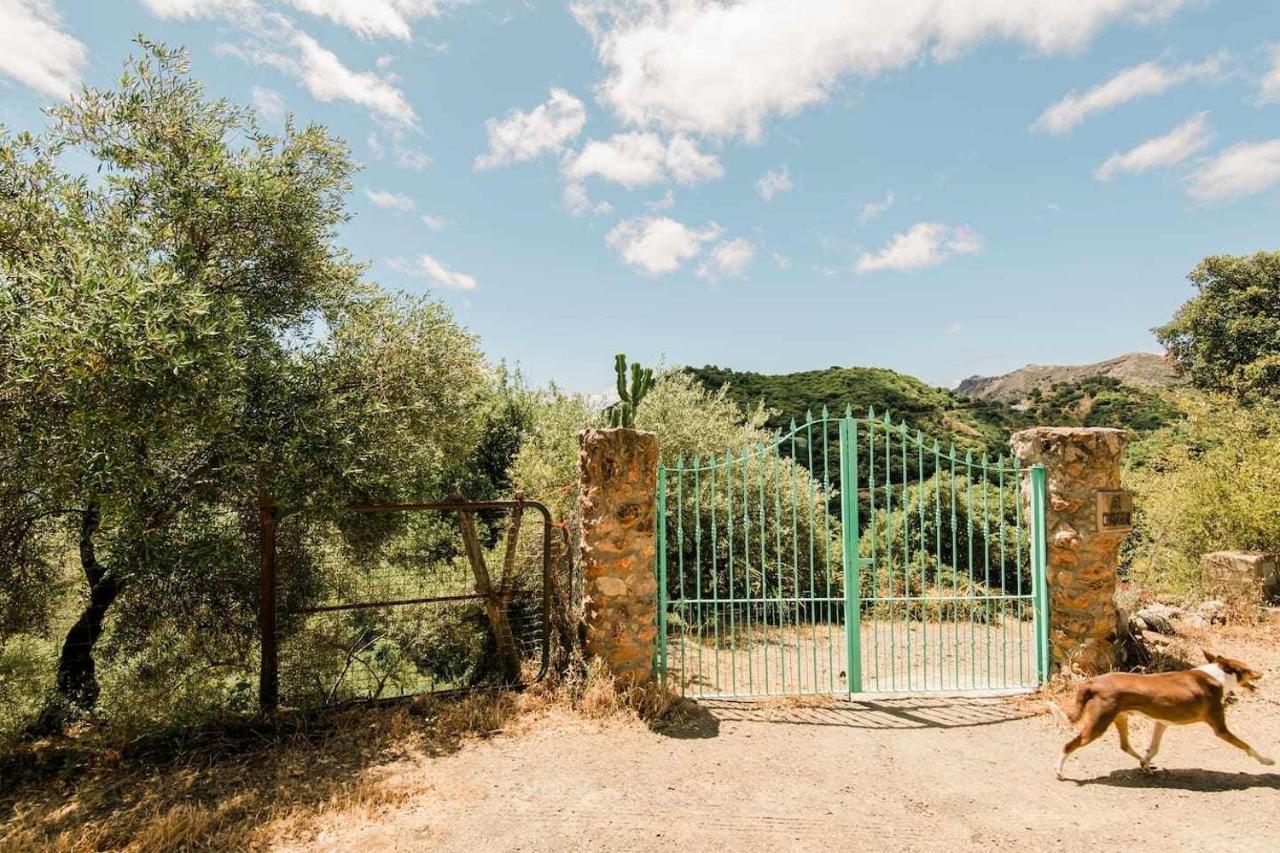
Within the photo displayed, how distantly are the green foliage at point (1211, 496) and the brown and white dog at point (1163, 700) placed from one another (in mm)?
A: 6041

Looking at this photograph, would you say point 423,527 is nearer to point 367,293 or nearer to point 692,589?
point 367,293

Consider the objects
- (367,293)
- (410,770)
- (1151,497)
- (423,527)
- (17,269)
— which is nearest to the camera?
(17,269)

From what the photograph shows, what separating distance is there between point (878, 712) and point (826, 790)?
153cm

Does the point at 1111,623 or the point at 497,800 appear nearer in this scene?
the point at 497,800

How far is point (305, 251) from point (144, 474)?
2.20m

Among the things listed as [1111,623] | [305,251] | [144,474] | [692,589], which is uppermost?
[305,251]

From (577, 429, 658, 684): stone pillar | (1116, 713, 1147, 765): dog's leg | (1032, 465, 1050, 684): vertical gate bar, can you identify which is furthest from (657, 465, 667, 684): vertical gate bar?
(1032, 465, 1050, 684): vertical gate bar

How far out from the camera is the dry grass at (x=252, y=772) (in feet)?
11.0

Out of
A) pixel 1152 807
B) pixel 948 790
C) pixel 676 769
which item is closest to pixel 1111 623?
pixel 1152 807

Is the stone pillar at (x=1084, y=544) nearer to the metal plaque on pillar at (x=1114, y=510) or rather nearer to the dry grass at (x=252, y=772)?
the metal plaque on pillar at (x=1114, y=510)

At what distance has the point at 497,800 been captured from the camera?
376 cm

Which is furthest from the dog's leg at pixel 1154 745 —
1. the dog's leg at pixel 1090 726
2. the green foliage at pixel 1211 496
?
the green foliage at pixel 1211 496

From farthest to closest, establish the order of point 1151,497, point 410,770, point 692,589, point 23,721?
point 692,589 → point 1151,497 → point 23,721 → point 410,770

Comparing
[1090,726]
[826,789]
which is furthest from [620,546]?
[1090,726]
